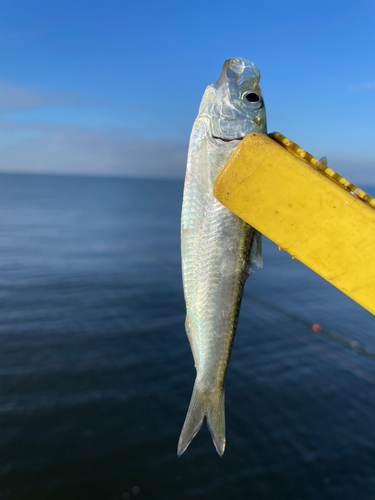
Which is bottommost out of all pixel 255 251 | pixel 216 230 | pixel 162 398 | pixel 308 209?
pixel 162 398

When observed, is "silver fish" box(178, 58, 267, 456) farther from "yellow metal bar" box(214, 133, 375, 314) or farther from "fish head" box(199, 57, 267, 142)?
"yellow metal bar" box(214, 133, 375, 314)

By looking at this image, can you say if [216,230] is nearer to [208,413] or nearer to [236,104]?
[236,104]

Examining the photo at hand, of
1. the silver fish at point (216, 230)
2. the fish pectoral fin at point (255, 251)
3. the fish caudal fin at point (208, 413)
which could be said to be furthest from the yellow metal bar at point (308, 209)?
the fish caudal fin at point (208, 413)

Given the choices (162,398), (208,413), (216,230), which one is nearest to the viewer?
(216,230)

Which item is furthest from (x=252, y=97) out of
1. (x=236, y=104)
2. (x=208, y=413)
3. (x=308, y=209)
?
(x=208, y=413)

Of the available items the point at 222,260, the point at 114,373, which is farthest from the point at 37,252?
the point at 222,260

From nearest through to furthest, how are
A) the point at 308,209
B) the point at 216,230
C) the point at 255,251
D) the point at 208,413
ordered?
the point at 308,209
the point at 216,230
the point at 255,251
the point at 208,413

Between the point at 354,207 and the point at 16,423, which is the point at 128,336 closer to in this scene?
the point at 16,423
